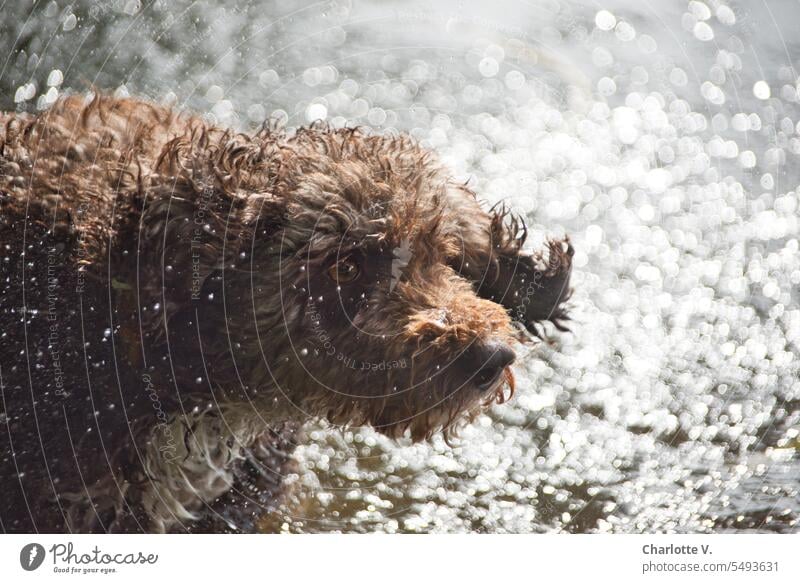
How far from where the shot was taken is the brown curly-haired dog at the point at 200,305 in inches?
149

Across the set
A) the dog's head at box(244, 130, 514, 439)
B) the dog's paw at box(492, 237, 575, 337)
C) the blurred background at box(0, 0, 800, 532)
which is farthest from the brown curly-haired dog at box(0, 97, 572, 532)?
the blurred background at box(0, 0, 800, 532)

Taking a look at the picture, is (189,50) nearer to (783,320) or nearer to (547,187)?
(547,187)

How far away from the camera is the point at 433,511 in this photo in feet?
16.6

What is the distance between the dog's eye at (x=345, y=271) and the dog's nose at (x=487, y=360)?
2.16ft

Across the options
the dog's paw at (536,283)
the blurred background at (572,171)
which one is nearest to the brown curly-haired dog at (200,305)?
the dog's paw at (536,283)

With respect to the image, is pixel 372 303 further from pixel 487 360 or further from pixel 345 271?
pixel 487 360

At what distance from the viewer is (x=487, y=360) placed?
375cm

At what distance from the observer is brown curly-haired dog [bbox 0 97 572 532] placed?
149 inches

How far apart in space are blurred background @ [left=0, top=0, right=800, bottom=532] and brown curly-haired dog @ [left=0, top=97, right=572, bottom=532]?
97cm

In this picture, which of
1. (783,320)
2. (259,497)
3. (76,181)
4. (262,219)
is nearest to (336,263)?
(262,219)
